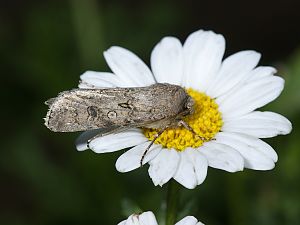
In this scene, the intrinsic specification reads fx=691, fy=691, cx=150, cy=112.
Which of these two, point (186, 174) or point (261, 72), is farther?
point (261, 72)

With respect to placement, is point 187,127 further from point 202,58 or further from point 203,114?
point 202,58

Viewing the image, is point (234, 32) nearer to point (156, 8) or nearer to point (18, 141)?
point (156, 8)

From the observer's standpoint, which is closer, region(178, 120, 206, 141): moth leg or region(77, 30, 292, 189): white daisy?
region(77, 30, 292, 189): white daisy

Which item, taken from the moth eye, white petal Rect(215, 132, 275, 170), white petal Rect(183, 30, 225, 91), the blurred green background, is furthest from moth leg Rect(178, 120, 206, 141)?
the blurred green background

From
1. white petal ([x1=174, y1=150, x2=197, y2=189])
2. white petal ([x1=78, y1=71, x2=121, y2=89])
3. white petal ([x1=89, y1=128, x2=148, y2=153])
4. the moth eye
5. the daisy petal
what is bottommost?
white petal ([x1=174, y1=150, x2=197, y2=189])

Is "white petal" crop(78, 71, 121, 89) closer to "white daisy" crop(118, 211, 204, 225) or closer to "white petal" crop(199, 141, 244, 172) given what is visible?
"white petal" crop(199, 141, 244, 172)

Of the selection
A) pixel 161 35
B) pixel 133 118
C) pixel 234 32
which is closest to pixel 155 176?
pixel 133 118

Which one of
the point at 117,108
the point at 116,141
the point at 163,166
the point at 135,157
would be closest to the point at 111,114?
the point at 117,108
